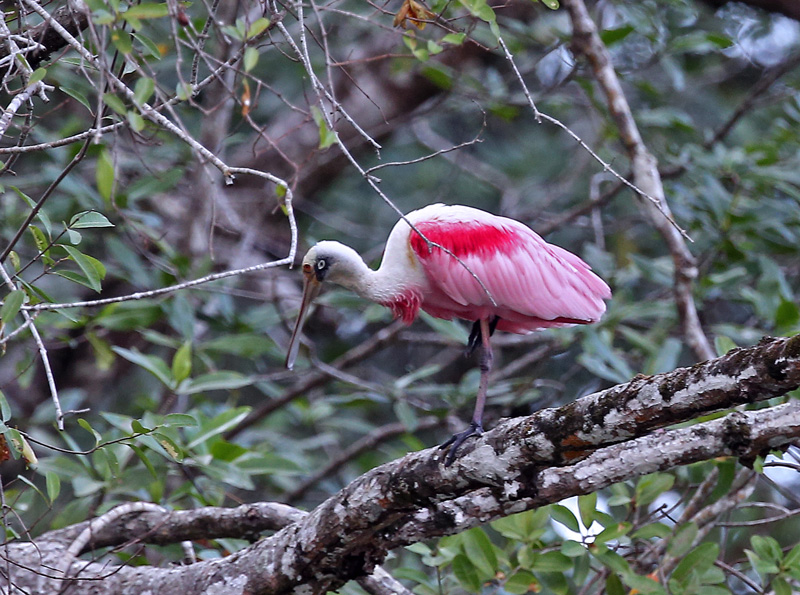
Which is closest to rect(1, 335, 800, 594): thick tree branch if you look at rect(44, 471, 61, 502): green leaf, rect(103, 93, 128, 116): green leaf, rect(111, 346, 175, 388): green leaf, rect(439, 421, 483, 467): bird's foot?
rect(439, 421, 483, 467): bird's foot

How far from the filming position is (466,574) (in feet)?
10.9

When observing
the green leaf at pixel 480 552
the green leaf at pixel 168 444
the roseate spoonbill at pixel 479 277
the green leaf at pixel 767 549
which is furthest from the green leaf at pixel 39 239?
the green leaf at pixel 767 549

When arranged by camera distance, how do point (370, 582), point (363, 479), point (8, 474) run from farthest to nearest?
1. point (8, 474)
2. point (370, 582)
3. point (363, 479)

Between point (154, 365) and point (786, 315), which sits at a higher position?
point (154, 365)

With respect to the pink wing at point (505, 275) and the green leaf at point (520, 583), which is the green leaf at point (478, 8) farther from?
the green leaf at point (520, 583)

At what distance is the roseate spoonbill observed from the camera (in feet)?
11.8

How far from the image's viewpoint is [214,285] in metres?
5.25

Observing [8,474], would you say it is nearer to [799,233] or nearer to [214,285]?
[214,285]

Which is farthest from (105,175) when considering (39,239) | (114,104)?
(39,239)

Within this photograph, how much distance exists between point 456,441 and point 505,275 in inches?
36.1

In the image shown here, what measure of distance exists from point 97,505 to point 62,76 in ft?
8.60

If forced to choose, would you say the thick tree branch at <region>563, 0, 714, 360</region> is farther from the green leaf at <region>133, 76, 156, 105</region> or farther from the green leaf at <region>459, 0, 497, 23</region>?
the green leaf at <region>133, 76, 156, 105</region>

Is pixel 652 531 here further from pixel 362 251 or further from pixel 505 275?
pixel 362 251

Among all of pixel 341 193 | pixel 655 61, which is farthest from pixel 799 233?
pixel 341 193
